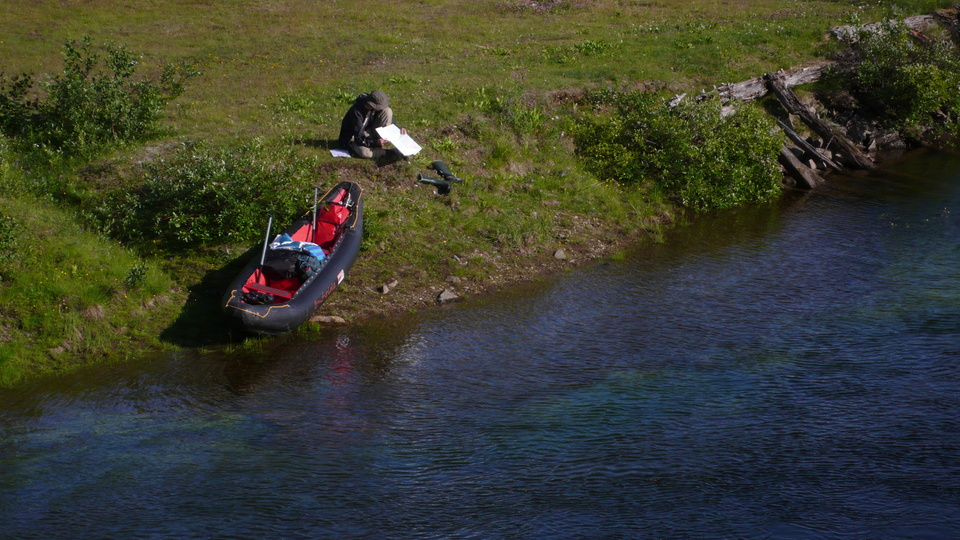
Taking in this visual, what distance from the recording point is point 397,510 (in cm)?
1015

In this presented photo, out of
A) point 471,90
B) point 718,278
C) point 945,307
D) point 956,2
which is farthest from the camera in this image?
point 956,2

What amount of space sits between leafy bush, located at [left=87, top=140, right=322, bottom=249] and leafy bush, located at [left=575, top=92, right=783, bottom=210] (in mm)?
8981


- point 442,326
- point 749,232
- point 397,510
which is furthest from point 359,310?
point 749,232

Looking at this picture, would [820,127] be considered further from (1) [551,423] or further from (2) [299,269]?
(1) [551,423]

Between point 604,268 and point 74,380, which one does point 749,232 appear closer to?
point 604,268

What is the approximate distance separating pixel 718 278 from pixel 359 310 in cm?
757

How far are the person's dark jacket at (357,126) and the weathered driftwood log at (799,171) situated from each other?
1211 cm

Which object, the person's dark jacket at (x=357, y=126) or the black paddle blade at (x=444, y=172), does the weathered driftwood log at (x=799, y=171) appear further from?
the person's dark jacket at (x=357, y=126)

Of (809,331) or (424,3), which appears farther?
(424,3)

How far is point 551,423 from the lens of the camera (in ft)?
39.7

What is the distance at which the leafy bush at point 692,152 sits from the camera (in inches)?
877

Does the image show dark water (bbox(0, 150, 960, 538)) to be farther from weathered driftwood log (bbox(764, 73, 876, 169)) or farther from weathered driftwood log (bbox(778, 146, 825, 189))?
weathered driftwood log (bbox(764, 73, 876, 169))

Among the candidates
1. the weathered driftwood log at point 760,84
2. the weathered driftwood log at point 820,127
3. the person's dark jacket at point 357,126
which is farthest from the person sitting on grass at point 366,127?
the weathered driftwood log at point 820,127

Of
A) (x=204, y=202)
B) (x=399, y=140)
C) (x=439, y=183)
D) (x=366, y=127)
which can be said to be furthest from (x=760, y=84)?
(x=204, y=202)
